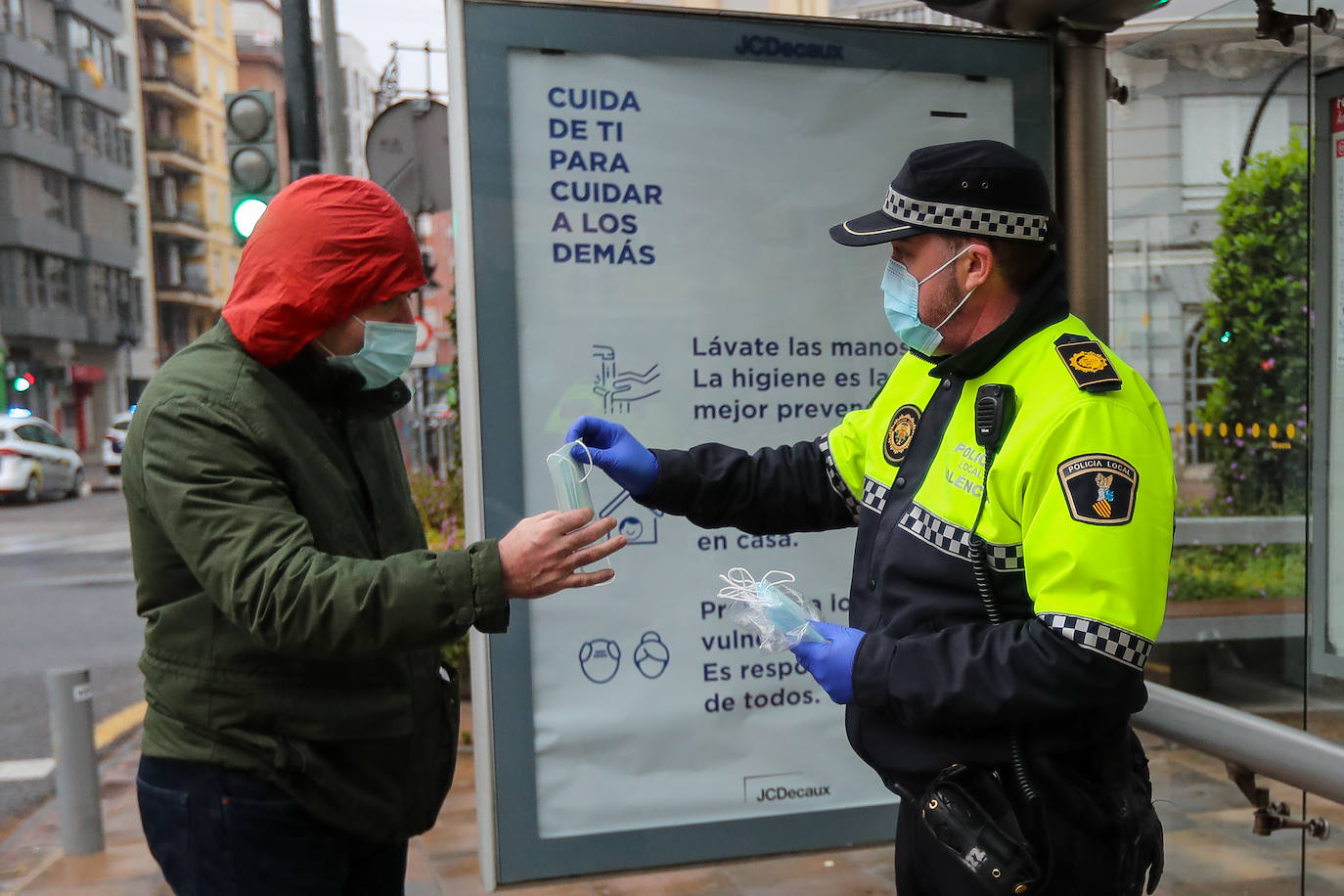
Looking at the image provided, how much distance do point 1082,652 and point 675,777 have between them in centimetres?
176

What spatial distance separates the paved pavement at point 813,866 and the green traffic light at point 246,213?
10.7 feet

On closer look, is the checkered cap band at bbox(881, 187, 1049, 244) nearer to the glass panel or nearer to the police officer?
the police officer

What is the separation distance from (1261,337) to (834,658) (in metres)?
3.54

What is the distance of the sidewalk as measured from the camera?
13.4 ft

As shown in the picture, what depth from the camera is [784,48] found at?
121 inches

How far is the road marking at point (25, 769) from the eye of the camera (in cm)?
612

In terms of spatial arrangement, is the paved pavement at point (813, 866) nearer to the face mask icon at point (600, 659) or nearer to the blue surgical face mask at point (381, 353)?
the face mask icon at point (600, 659)

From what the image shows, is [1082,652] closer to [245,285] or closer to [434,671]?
[434,671]

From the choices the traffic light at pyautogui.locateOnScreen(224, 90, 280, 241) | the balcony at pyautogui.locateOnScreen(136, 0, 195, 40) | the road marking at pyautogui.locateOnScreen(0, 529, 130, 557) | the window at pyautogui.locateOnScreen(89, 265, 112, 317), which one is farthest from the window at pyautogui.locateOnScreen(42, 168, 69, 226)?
the traffic light at pyautogui.locateOnScreen(224, 90, 280, 241)

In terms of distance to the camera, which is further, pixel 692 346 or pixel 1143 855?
pixel 692 346

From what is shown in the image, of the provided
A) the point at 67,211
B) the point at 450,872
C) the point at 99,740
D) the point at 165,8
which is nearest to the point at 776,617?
the point at 450,872

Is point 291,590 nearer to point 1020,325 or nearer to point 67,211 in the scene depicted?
point 1020,325

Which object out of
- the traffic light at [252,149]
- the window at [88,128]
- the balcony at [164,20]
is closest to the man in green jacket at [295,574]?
the traffic light at [252,149]

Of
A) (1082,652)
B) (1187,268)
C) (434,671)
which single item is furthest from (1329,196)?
(434,671)
